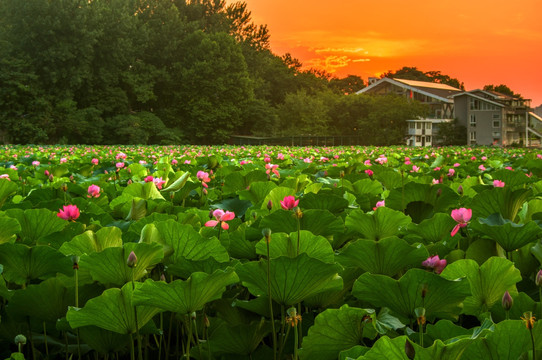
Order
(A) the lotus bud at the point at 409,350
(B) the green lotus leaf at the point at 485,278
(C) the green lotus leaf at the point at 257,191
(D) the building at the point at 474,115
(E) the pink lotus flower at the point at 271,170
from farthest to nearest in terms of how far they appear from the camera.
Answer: (D) the building at the point at 474,115
(E) the pink lotus flower at the point at 271,170
(C) the green lotus leaf at the point at 257,191
(B) the green lotus leaf at the point at 485,278
(A) the lotus bud at the point at 409,350

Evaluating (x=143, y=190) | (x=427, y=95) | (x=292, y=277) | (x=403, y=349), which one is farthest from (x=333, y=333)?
(x=427, y=95)

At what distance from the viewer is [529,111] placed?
64.4 metres

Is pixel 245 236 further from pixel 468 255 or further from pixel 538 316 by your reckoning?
pixel 538 316

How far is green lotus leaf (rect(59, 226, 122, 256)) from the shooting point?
1046mm

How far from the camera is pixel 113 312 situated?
2.75 ft

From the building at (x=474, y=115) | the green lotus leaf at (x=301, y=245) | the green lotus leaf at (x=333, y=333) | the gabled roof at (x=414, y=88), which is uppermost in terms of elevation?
the gabled roof at (x=414, y=88)

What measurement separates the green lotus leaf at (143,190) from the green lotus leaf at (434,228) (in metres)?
0.99

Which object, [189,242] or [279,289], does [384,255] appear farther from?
[189,242]

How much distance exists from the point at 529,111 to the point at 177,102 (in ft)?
143

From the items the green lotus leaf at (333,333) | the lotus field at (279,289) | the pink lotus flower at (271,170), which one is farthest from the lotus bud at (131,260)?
the pink lotus flower at (271,170)

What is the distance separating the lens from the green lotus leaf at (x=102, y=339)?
929 millimetres

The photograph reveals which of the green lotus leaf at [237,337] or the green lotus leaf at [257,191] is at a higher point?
the green lotus leaf at [257,191]

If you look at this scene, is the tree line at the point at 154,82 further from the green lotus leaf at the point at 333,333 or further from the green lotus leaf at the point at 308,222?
the green lotus leaf at the point at 333,333

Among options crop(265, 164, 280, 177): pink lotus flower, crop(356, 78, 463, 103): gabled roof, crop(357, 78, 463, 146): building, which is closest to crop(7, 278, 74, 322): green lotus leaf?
crop(265, 164, 280, 177): pink lotus flower
